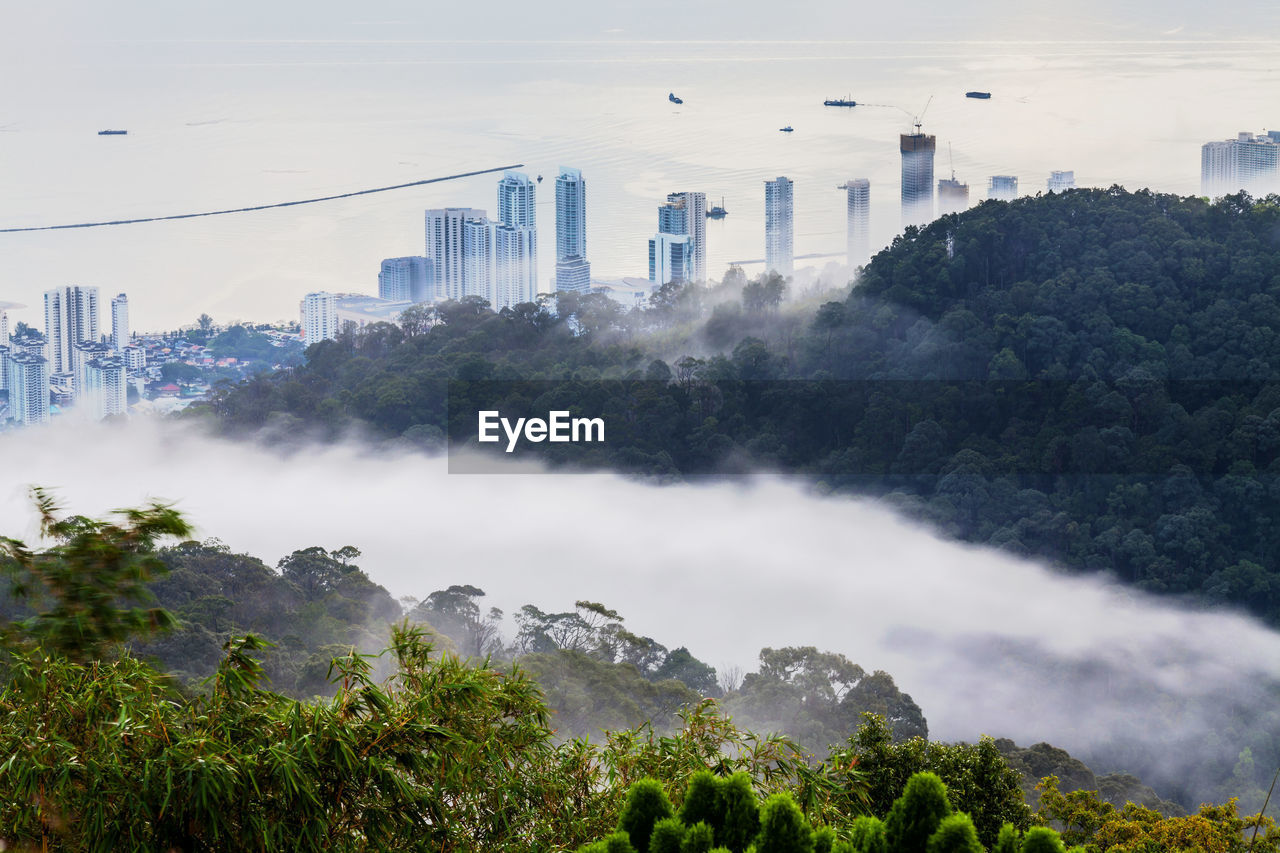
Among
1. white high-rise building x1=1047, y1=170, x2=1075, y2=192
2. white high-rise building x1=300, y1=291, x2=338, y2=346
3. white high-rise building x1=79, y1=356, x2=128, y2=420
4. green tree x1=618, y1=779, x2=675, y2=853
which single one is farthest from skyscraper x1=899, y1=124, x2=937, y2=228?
green tree x1=618, y1=779, x2=675, y2=853

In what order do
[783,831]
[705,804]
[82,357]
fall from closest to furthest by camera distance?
[783,831] < [705,804] < [82,357]

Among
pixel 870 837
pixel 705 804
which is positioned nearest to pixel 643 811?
pixel 705 804

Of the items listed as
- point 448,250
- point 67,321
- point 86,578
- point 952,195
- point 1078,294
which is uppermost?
point 952,195

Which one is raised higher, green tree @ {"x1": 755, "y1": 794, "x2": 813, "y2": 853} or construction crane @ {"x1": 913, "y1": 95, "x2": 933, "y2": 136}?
construction crane @ {"x1": 913, "y1": 95, "x2": 933, "y2": 136}

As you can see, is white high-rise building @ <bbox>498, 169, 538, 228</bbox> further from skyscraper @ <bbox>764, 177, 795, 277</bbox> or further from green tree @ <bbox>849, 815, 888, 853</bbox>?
green tree @ <bbox>849, 815, 888, 853</bbox>

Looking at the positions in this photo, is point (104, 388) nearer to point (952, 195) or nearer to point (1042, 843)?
point (952, 195)

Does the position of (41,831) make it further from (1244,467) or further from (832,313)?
(832,313)

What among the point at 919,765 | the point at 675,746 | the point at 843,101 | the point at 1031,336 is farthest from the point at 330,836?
the point at 843,101
